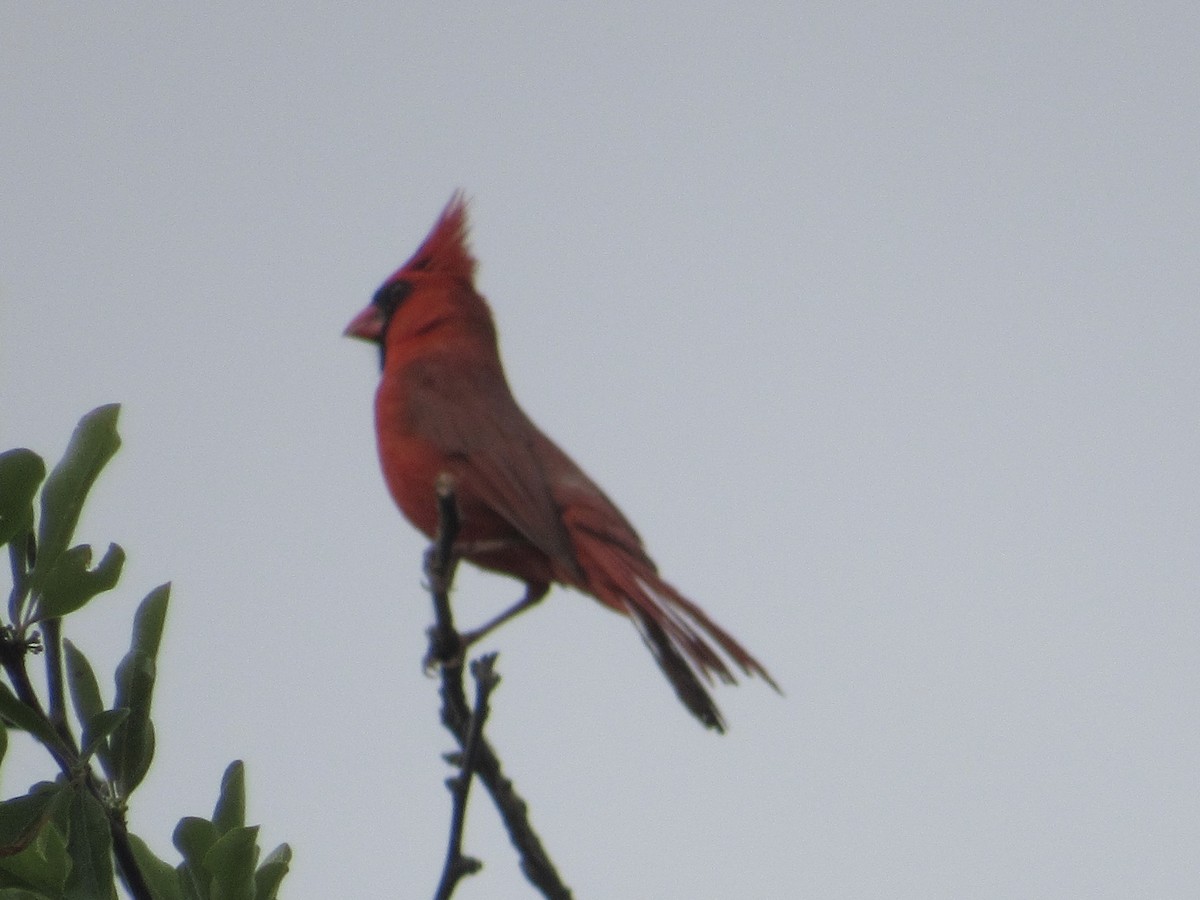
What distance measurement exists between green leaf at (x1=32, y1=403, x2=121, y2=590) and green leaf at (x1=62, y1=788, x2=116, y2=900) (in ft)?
0.76

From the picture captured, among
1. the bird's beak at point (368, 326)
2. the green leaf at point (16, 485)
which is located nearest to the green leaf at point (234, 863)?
the green leaf at point (16, 485)

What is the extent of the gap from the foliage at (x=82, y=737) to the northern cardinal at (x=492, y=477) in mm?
680

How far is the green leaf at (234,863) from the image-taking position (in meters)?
1.48

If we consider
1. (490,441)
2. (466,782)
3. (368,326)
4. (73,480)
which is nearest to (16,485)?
(73,480)

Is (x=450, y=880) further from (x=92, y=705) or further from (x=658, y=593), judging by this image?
(x=658, y=593)

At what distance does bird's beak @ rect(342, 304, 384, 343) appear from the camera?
11.7ft

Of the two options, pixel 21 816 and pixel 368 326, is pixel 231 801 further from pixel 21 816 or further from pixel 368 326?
pixel 368 326

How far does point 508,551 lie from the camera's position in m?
2.65

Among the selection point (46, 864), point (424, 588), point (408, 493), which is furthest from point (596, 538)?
point (46, 864)

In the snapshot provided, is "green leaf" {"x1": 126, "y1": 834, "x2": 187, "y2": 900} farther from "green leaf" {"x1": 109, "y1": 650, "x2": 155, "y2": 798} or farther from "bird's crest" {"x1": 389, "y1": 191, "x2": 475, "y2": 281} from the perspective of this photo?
"bird's crest" {"x1": 389, "y1": 191, "x2": 475, "y2": 281}

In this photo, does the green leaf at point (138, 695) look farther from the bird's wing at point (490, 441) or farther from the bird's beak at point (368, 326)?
the bird's beak at point (368, 326)

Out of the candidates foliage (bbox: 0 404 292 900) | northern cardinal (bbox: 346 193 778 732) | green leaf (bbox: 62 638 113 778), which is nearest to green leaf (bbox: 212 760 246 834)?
foliage (bbox: 0 404 292 900)

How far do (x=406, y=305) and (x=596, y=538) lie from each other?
46.6 inches

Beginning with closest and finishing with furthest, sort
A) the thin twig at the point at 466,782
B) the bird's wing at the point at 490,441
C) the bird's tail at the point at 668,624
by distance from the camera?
the thin twig at the point at 466,782, the bird's tail at the point at 668,624, the bird's wing at the point at 490,441
